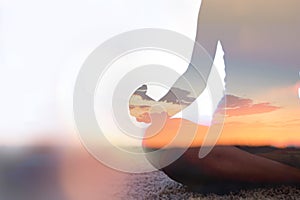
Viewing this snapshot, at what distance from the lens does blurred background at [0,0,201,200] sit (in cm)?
129

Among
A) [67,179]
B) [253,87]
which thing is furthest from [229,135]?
[67,179]

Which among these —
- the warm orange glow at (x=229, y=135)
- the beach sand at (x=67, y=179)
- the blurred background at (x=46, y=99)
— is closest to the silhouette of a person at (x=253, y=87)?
the warm orange glow at (x=229, y=135)

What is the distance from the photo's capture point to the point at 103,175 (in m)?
1.32

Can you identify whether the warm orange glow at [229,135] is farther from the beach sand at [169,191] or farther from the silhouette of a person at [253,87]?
the beach sand at [169,191]

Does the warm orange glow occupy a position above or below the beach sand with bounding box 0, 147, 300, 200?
above

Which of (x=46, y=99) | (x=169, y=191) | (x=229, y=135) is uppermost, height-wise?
(x=46, y=99)

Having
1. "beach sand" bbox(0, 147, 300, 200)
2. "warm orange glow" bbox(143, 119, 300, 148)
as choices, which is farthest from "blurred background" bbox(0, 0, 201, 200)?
"warm orange glow" bbox(143, 119, 300, 148)

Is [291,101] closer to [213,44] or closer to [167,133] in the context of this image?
[213,44]

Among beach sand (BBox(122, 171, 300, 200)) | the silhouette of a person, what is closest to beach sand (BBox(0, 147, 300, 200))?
beach sand (BBox(122, 171, 300, 200))

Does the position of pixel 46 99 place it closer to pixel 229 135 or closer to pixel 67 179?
pixel 67 179

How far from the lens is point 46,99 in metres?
1.30

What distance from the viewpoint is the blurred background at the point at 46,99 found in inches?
50.9

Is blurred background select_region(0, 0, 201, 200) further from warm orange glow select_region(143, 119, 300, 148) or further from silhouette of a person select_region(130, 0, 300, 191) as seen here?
silhouette of a person select_region(130, 0, 300, 191)

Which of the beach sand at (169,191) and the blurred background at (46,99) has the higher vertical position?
the blurred background at (46,99)
